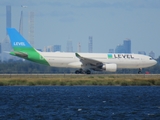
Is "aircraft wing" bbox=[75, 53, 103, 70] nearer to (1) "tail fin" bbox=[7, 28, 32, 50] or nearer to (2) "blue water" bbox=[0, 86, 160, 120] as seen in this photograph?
(1) "tail fin" bbox=[7, 28, 32, 50]

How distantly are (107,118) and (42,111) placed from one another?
6340 mm

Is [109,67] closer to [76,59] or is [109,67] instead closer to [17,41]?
[76,59]

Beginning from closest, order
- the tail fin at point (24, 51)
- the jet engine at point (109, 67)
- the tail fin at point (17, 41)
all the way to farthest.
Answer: the tail fin at point (24, 51) → the jet engine at point (109, 67) → the tail fin at point (17, 41)

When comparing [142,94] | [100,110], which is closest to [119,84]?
[142,94]

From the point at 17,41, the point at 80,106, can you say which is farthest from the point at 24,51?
the point at 80,106

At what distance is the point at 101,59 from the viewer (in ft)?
329

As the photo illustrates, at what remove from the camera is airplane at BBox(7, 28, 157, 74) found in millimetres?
98000

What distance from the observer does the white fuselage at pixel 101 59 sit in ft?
320

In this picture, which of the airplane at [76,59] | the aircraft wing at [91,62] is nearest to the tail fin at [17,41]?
the airplane at [76,59]

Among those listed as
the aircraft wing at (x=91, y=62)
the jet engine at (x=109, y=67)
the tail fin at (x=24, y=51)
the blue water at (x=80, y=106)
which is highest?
the tail fin at (x=24, y=51)

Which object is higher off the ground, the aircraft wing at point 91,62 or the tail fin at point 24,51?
the tail fin at point 24,51

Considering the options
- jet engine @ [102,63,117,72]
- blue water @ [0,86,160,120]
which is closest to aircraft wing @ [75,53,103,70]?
jet engine @ [102,63,117,72]

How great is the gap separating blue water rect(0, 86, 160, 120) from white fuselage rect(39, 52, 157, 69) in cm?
2953

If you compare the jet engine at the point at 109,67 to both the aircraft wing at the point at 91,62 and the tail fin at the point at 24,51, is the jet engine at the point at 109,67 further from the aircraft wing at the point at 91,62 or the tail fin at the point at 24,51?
the tail fin at the point at 24,51
